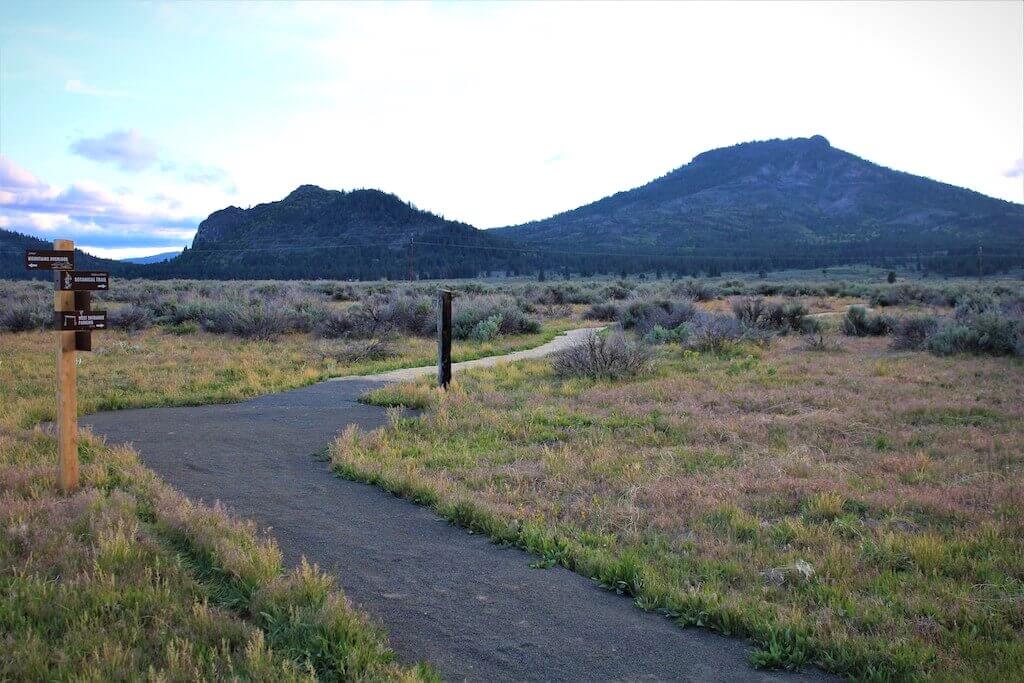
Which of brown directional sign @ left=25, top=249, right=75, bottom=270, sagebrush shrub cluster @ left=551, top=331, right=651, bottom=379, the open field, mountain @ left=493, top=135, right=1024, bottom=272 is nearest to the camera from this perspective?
the open field

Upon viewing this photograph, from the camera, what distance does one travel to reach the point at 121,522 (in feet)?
15.6

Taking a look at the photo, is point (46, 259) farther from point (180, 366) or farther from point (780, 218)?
point (780, 218)

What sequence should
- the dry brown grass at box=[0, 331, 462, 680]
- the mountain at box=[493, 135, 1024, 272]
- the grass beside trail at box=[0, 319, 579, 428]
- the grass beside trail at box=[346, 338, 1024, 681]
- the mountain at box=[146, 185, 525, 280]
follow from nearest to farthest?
the dry brown grass at box=[0, 331, 462, 680] → the grass beside trail at box=[346, 338, 1024, 681] → the grass beside trail at box=[0, 319, 579, 428] → the mountain at box=[146, 185, 525, 280] → the mountain at box=[493, 135, 1024, 272]

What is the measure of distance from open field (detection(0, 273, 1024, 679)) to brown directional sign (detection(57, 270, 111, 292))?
1.66 metres

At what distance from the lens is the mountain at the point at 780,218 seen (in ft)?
310

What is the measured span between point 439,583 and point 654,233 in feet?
368

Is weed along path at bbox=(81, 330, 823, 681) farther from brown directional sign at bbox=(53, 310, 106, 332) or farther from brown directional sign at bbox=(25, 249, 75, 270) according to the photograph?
brown directional sign at bbox=(25, 249, 75, 270)

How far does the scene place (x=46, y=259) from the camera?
5.93 metres

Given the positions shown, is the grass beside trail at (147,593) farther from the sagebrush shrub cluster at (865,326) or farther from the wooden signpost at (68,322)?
the sagebrush shrub cluster at (865,326)

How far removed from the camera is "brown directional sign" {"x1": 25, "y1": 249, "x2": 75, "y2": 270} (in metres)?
5.89

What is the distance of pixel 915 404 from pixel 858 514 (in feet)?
16.1

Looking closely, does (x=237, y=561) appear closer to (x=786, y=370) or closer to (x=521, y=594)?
(x=521, y=594)

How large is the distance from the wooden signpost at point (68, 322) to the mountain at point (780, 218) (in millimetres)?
84799

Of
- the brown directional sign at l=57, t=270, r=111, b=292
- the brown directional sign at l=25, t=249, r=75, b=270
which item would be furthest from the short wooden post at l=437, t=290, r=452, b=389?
the brown directional sign at l=25, t=249, r=75, b=270
